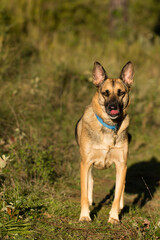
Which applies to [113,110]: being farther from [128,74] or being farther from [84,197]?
[84,197]

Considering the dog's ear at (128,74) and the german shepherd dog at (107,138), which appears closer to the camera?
the german shepherd dog at (107,138)

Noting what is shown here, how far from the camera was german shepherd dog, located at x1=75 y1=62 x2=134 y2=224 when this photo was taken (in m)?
4.23

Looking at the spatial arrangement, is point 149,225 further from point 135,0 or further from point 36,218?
point 135,0

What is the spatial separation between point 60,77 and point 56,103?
2.86ft

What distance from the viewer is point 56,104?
7.73 m

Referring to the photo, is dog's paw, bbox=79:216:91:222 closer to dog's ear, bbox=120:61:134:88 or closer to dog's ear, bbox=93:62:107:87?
dog's ear, bbox=93:62:107:87

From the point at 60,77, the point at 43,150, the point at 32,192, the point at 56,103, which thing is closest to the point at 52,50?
the point at 60,77

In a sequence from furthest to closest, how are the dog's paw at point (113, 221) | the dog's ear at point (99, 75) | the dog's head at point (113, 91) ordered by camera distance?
the dog's ear at point (99, 75)
the dog's head at point (113, 91)
the dog's paw at point (113, 221)

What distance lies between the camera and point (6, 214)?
368 centimetres

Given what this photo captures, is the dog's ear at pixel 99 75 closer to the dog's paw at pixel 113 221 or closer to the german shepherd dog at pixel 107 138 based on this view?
the german shepherd dog at pixel 107 138

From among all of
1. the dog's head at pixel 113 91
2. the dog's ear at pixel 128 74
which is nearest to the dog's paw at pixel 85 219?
the dog's head at pixel 113 91

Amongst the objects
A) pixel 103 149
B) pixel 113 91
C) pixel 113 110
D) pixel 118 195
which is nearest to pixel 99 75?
pixel 113 91

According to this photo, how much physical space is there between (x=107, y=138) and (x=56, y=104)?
142 inches

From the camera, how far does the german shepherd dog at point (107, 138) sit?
423 centimetres
